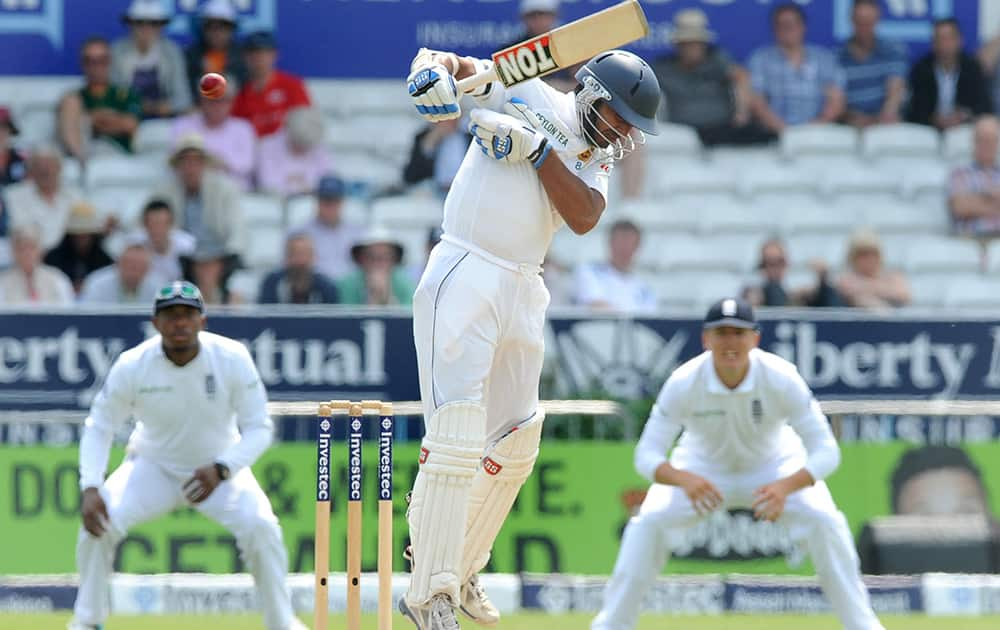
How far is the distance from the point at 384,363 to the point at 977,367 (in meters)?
2.38

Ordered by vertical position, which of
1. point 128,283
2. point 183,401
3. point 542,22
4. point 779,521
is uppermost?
point 542,22

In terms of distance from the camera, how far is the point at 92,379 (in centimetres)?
732

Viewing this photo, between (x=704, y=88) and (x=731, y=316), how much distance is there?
12.6 ft

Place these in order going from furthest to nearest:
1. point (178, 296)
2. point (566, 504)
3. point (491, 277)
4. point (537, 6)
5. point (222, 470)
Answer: point (537, 6) < point (566, 504) < point (178, 296) < point (222, 470) < point (491, 277)

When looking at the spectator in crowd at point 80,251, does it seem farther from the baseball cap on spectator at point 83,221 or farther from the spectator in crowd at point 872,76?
the spectator in crowd at point 872,76

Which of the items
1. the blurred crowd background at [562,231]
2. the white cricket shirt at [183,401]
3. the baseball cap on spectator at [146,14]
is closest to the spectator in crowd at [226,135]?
the blurred crowd background at [562,231]

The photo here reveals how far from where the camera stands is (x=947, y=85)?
385 inches

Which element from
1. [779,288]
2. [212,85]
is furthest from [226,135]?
[212,85]

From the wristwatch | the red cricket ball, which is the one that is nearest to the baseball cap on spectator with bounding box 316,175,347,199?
the wristwatch

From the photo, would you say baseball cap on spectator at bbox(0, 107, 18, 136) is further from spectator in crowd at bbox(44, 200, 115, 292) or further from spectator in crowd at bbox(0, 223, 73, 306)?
spectator in crowd at bbox(0, 223, 73, 306)

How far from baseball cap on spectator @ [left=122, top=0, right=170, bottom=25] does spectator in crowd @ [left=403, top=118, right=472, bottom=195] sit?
1417 millimetres

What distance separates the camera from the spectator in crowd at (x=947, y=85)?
31.8 ft

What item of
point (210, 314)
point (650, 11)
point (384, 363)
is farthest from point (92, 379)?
point (650, 11)

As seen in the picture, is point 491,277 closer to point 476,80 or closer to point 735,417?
point 476,80
